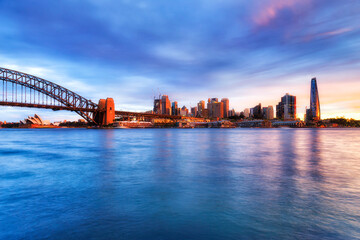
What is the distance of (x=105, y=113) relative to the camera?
373 ft

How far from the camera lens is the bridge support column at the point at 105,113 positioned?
11333 cm

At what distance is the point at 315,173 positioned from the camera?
11.4 m

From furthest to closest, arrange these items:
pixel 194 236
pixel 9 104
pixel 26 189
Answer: pixel 9 104, pixel 26 189, pixel 194 236

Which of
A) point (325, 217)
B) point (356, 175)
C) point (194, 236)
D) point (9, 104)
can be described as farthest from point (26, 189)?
point (9, 104)

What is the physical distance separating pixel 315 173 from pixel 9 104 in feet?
296

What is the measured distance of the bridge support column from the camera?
113 metres

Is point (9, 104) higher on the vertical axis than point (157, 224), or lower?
higher

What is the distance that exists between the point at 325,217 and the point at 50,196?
337 inches

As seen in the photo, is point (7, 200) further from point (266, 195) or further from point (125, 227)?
point (266, 195)

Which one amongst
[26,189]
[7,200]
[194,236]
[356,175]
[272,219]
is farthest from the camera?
[356,175]

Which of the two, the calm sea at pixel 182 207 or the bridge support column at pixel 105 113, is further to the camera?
the bridge support column at pixel 105 113

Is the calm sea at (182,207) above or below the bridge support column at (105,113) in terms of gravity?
below

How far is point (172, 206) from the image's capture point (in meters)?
6.57

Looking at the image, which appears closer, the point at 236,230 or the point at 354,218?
the point at 236,230
